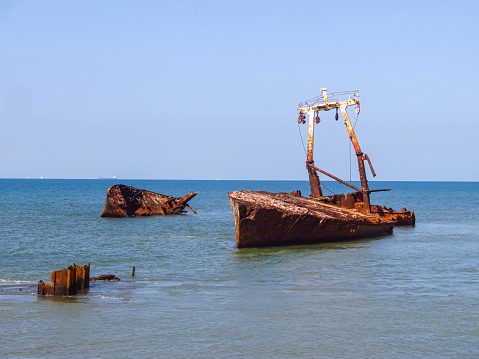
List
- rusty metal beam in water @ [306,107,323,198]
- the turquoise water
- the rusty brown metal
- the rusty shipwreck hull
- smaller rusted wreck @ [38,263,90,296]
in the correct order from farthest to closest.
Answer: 1. the rusty brown metal
2. rusty metal beam in water @ [306,107,323,198]
3. the rusty shipwreck hull
4. smaller rusted wreck @ [38,263,90,296]
5. the turquoise water

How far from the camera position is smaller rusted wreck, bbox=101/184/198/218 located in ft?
150

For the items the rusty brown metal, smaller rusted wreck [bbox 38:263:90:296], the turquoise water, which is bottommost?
the turquoise water

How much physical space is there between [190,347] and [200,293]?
4776 millimetres

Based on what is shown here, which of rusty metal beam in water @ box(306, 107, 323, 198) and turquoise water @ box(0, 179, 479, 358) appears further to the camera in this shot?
rusty metal beam in water @ box(306, 107, 323, 198)

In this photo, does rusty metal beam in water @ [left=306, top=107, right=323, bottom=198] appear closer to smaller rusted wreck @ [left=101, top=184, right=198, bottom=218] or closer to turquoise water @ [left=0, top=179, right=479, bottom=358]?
turquoise water @ [left=0, top=179, right=479, bottom=358]

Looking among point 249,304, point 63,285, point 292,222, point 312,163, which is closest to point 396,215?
point 312,163

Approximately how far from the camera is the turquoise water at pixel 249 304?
10.5 meters

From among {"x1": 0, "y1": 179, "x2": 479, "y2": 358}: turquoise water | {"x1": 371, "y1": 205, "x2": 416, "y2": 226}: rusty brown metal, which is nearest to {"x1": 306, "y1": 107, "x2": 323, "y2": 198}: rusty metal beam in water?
{"x1": 371, "y1": 205, "x2": 416, "y2": 226}: rusty brown metal

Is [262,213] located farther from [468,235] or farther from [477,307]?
[468,235]

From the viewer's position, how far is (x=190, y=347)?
10430 millimetres

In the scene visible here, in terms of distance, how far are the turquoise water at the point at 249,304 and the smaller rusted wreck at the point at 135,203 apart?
19.4 metres

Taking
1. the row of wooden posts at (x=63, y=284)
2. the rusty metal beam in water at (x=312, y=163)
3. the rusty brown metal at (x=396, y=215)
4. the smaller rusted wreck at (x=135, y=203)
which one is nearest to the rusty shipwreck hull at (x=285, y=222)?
the rusty metal beam in water at (x=312, y=163)

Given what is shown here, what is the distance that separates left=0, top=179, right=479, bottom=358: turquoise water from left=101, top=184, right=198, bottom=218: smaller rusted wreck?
1938 centimetres

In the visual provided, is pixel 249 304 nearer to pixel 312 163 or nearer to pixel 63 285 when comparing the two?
pixel 63 285
